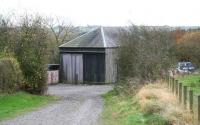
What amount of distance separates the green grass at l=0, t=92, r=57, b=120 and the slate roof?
810 inches

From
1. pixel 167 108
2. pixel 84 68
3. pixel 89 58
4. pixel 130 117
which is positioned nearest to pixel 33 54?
pixel 130 117

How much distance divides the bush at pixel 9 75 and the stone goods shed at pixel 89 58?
20.2 meters

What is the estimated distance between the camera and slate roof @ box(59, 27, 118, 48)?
48750 millimetres

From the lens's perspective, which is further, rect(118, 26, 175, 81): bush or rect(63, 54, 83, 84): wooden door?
rect(63, 54, 83, 84): wooden door

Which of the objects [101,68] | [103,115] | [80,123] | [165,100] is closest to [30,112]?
[103,115]

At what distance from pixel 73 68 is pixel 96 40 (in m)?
3.79

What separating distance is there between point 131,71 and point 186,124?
734 inches

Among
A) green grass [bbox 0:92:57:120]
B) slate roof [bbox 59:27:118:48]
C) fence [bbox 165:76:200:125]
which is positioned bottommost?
green grass [bbox 0:92:57:120]

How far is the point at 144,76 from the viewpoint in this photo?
28.8 meters

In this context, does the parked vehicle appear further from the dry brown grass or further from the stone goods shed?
the dry brown grass

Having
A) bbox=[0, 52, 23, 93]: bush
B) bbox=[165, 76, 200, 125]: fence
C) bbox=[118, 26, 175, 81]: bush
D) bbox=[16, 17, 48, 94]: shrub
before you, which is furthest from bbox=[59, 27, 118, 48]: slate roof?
bbox=[165, 76, 200, 125]: fence

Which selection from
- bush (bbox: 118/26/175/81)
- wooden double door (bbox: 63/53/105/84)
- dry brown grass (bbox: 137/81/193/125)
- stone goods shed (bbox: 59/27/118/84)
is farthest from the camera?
wooden double door (bbox: 63/53/105/84)

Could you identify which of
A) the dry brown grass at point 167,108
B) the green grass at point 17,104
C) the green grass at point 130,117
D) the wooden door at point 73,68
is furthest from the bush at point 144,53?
the wooden door at point 73,68

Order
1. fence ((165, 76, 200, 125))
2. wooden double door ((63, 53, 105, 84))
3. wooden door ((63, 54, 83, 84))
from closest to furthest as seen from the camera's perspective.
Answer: fence ((165, 76, 200, 125)) → wooden double door ((63, 53, 105, 84)) → wooden door ((63, 54, 83, 84))
